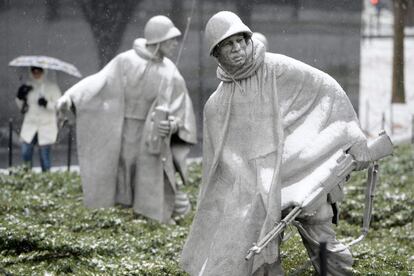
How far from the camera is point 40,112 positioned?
58.4ft

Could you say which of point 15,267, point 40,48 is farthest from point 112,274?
point 40,48

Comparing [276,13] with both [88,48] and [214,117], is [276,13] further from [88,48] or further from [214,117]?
[214,117]

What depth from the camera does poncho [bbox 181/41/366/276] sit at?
28.8ft

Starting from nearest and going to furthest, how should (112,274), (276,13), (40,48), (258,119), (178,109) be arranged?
(258,119) → (112,274) → (178,109) → (40,48) → (276,13)

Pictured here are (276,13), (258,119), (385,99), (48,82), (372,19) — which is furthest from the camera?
(372,19)

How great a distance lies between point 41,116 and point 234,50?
9.29m

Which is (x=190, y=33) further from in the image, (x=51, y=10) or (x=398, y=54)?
(x=398, y=54)

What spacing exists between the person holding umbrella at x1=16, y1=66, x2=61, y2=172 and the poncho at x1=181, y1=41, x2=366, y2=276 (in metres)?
8.84

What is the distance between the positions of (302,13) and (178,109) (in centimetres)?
902

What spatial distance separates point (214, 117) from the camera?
9.17 meters

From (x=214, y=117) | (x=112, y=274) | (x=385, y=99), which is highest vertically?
(x=214, y=117)

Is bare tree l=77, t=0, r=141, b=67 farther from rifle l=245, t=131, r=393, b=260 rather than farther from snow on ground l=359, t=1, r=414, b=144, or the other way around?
rifle l=245, t=131, r=393, b=260

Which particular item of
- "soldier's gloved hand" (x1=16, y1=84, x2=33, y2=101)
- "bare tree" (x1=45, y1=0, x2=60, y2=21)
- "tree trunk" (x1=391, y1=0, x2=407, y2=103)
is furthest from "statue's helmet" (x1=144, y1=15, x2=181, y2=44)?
"tree trunk" (x1=391, y1=0, x2=407, y2=103)

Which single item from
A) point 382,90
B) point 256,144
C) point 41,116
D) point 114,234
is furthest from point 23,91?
point 382,90
